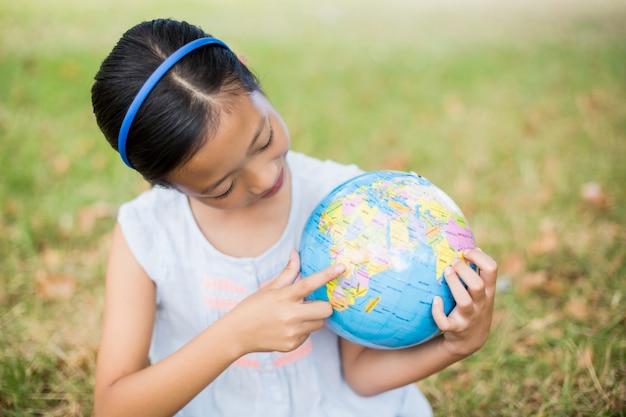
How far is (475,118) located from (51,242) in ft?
12.3

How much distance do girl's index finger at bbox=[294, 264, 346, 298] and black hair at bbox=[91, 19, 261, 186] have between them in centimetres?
48

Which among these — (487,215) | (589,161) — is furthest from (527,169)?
(487,215)

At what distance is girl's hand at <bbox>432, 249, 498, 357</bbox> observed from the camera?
1.68 meters

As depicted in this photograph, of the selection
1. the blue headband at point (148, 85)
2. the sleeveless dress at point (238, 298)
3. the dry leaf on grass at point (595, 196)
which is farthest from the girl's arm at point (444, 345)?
the dry leaf on grass at point (595, 196)

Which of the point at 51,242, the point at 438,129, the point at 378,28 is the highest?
the point at 378,28

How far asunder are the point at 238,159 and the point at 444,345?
883 mm

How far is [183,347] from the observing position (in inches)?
72.7

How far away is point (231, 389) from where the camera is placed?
2209 mm

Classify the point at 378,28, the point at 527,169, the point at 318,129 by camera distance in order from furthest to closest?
the point at 378,28 → the point at 318,129 → the point at 527,169

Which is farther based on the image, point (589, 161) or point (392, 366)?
point (589, 161)

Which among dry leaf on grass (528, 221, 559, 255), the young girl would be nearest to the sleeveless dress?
the young girl

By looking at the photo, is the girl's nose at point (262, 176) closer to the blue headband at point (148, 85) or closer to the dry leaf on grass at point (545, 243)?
the blue headband at point (148, 85)

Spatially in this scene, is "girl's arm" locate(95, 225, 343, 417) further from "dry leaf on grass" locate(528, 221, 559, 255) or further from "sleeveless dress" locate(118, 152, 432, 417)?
"dry leaf on grass" locate(528, 221, 559, 255)

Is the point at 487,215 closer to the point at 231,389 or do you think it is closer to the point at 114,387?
the point at 231,389
